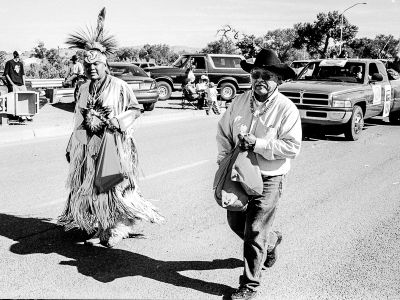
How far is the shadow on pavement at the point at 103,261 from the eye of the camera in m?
3.93

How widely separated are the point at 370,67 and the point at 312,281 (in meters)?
9.48

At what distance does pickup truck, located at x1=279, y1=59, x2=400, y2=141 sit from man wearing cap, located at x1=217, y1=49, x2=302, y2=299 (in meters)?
7.74

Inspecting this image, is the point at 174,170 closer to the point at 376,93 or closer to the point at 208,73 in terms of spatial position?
the point at 376,93

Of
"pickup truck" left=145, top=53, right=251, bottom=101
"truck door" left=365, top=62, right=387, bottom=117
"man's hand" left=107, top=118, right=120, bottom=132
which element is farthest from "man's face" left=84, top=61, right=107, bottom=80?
"pickup truck" left=145, top=53, right=251, bottom=101

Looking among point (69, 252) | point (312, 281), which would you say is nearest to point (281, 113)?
point (312, 281)

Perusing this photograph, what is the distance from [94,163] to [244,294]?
1893mm

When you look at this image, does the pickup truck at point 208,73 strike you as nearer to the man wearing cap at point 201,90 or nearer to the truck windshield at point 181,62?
the truck windshield at point 181,62

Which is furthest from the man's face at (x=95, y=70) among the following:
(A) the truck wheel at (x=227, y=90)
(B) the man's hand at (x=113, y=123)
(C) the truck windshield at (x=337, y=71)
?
(A) the truck wheel at (x=227, y=90)

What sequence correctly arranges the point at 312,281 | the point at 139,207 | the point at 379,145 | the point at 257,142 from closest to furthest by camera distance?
the point at 257,142 < the point at 312,281 < the point at 139,207 < the point at 379,145

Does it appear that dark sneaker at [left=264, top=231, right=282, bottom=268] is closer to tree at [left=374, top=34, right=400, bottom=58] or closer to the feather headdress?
the feather headdress

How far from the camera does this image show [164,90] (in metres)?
21.3

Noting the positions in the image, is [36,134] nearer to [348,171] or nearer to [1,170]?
[1,170]

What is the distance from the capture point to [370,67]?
12.3m

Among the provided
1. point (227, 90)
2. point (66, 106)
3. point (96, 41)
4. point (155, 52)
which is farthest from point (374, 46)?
point (96, 41)
